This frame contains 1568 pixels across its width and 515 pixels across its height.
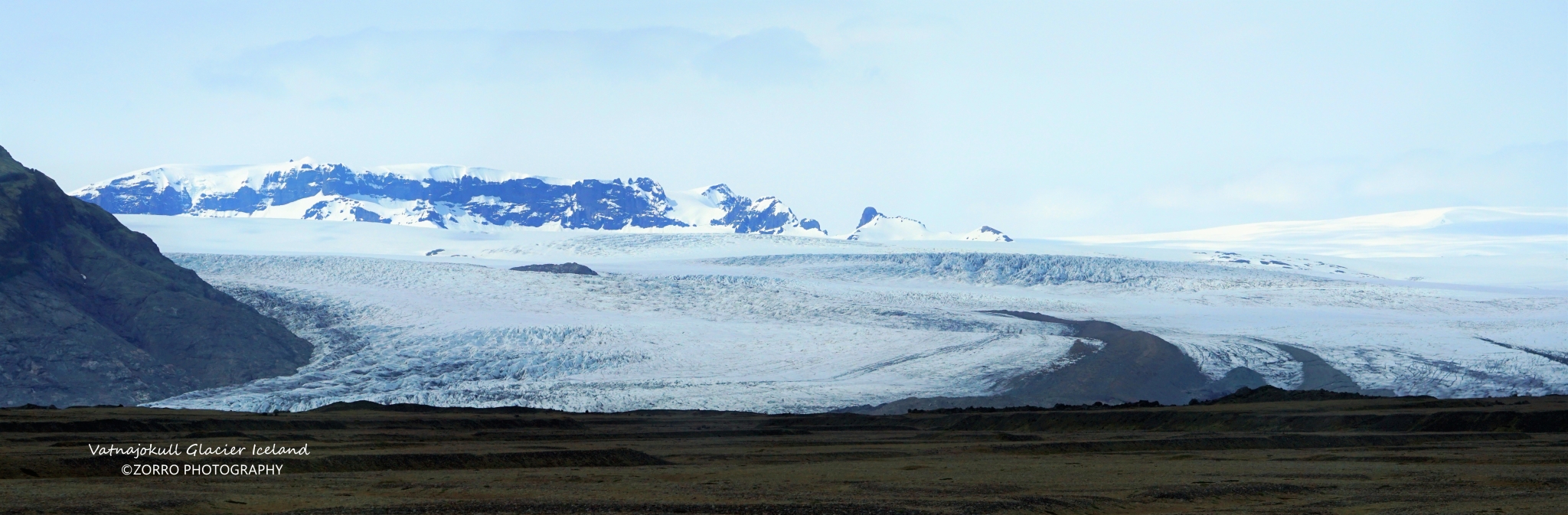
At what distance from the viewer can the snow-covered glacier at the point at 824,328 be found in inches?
1497

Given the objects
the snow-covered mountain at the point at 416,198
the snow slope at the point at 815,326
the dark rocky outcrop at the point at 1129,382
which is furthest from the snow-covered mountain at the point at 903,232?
the dark rocky outcrop at the point at 1129,382

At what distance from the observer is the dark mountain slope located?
3759cm

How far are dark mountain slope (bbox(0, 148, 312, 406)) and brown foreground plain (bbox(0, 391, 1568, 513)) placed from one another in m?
8.91

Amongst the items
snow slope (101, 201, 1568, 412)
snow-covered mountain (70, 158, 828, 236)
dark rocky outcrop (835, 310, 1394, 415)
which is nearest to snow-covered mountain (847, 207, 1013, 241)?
snow-covered mountain (70, 158, 828, 236)

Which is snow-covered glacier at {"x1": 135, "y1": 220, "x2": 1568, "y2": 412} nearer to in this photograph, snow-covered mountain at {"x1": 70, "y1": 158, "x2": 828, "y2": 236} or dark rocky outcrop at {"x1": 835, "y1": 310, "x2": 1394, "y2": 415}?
dark rocky outcrop at {"x1": 835, "y1": 310, "x2": 1394, "y2": 415}

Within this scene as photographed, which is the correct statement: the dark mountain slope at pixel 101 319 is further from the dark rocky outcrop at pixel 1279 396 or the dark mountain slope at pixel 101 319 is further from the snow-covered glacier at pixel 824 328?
the dark rocky outcrop at pixel 1279 396

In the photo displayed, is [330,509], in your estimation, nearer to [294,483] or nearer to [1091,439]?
[294,483]

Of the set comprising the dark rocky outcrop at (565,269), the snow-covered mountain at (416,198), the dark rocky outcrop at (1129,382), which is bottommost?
the dark rocky outcrop at (1129,382)

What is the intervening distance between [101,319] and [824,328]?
22116 millimetres

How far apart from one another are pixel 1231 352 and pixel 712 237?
1380 inches

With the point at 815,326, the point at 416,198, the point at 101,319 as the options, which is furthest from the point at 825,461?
the point at 416,198

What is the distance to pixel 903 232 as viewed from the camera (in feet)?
526

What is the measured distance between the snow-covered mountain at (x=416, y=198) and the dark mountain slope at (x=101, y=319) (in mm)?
116760

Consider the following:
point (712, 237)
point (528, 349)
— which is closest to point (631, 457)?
point (528, 349)
